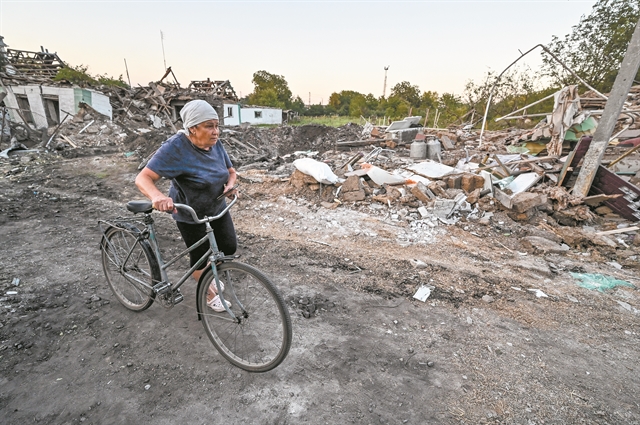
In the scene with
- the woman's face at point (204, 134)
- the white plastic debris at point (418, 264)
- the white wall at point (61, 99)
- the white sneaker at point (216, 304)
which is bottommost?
the white plastic debris at point (418, 264)

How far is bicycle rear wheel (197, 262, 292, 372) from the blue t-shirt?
24.0 inches

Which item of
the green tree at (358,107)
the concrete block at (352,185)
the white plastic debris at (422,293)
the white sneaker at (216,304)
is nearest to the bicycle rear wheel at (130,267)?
the white sneaker at (216,304)

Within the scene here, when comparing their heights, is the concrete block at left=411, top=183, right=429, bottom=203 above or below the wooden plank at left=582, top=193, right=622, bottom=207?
below

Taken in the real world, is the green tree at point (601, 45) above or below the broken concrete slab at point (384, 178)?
above

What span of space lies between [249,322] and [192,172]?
1438 millimetres

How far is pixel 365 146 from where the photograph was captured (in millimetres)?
12375

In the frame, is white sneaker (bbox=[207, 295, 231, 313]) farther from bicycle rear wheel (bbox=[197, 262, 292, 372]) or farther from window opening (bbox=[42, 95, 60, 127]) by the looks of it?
window opening (bbox=[42, 95, 60, 127])

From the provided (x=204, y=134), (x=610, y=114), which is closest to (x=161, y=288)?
(x=204, y=134)

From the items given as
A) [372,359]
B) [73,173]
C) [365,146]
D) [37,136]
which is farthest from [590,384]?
[37,136]

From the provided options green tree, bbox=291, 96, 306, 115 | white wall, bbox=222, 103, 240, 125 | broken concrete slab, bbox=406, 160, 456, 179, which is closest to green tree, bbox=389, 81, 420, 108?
green tree, bbox=291, 96, 306, 115

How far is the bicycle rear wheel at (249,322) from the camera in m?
2.02

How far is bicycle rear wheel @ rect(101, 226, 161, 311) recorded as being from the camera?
2.52m

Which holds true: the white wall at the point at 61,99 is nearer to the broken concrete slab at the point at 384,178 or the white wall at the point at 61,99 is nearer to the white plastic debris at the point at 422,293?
the broken concrete slab at the point at 384,178

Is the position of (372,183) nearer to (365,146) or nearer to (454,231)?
(454,231)
